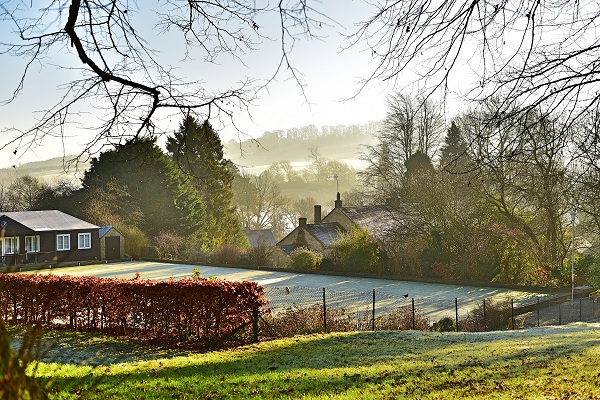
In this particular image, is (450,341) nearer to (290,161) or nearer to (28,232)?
(28,232)

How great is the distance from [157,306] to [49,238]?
29002 mm

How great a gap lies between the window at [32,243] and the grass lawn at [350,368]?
27736 millimetres

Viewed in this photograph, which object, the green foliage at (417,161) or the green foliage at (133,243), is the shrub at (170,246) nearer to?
the green foliage at (133,243)

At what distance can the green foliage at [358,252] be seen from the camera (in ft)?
101

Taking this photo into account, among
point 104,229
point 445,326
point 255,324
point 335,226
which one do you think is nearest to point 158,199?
point 104,229

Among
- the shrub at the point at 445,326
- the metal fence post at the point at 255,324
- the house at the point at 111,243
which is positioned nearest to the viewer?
the metal fence post at the point at 255,324

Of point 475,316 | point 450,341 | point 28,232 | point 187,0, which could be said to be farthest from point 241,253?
point 187,0

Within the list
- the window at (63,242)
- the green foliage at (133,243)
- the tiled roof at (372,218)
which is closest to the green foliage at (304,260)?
the tiled roof at (372,218)

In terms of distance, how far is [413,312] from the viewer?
52.2 feet

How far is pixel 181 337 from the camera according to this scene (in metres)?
12.9

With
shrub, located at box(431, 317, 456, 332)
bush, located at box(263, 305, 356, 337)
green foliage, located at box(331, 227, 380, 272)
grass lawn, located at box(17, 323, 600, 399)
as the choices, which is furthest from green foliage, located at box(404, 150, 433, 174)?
grass lawn, located at box(17, 323, 600, 399)

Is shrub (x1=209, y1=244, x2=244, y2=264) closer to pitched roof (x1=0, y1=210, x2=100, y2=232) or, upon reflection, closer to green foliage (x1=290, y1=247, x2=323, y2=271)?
green foliage (x1=290, y1=247, x2=323, y2=271)

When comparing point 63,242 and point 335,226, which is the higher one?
point 335,226

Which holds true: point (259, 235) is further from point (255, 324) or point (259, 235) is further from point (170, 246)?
point (255, 324)
